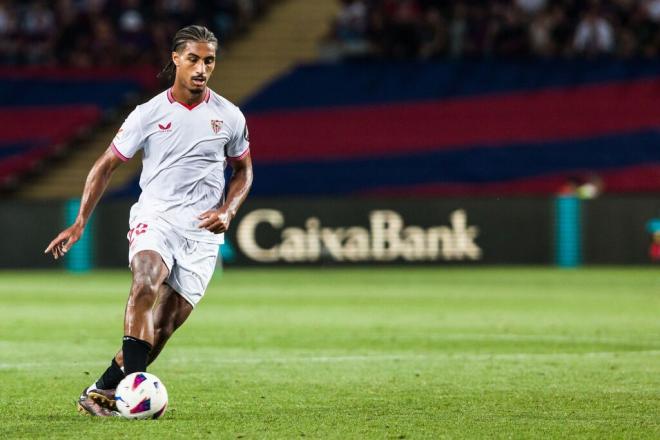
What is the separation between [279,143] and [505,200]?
487cm

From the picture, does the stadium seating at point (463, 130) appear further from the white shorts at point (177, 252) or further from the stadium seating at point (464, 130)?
the white shorts at point (177, 252)

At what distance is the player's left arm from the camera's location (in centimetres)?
744

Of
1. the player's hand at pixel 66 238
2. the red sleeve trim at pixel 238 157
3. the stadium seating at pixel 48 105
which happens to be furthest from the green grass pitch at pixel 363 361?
the stadium seating at pixel 48 105

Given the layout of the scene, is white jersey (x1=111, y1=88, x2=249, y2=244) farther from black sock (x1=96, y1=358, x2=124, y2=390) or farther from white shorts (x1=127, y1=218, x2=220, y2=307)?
black sock (x1=96, y1=358, x2=124, y2=390)

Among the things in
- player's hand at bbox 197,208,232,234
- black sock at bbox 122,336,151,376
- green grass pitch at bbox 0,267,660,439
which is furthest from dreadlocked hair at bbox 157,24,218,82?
green grass pitch at bbox 0,267,660,439

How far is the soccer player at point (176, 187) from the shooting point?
738 centimetres

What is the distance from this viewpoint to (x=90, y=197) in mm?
7441

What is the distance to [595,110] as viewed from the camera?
25.8m

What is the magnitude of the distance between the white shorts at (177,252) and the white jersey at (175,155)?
45 millimetres

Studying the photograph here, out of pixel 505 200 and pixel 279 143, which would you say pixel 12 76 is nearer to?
pixel 279 143

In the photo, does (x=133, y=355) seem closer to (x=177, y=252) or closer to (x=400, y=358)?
(x=177, y=252)

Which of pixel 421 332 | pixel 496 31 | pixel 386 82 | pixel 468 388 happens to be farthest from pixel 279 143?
pixel 468 388

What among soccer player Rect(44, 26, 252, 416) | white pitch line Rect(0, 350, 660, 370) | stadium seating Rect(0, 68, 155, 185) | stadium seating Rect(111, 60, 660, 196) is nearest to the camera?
soccer player Rect(44, 26, 252, 416)

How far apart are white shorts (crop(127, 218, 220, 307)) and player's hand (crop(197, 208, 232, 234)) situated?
0.52 feet
